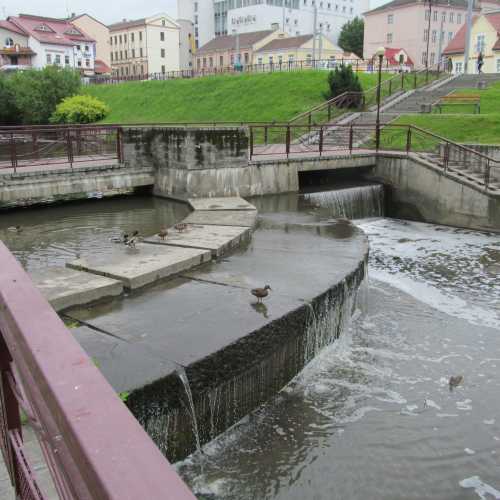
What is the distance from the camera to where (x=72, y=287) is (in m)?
6.00

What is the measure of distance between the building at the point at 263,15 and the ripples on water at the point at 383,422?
316 feet

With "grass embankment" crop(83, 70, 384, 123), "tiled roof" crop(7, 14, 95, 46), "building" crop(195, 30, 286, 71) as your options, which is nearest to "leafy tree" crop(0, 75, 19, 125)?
"grass embankment" crop(83, 70, 384, 123)

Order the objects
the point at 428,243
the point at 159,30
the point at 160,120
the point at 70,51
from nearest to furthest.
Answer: the point at 428,243
the point at 160,120
the point at 70,51
the point at 159,30

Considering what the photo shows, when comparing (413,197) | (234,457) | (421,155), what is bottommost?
(234,457)

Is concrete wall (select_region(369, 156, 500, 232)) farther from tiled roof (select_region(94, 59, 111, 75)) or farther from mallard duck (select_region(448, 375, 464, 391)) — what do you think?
tiled roof (select_region(94, 59, 111, 75))

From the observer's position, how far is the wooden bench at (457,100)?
26.4 metres

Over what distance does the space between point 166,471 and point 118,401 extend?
21 cm

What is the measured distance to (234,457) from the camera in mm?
4848

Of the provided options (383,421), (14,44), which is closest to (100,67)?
(14,44)

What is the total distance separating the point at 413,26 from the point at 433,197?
67.8 meters

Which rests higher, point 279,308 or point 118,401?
point 118,401

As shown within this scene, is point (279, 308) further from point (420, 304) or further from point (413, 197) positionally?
point (413, 197)

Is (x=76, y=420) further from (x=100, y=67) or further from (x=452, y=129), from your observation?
(x=100, y=67)

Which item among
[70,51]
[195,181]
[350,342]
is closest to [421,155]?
[195,181]
